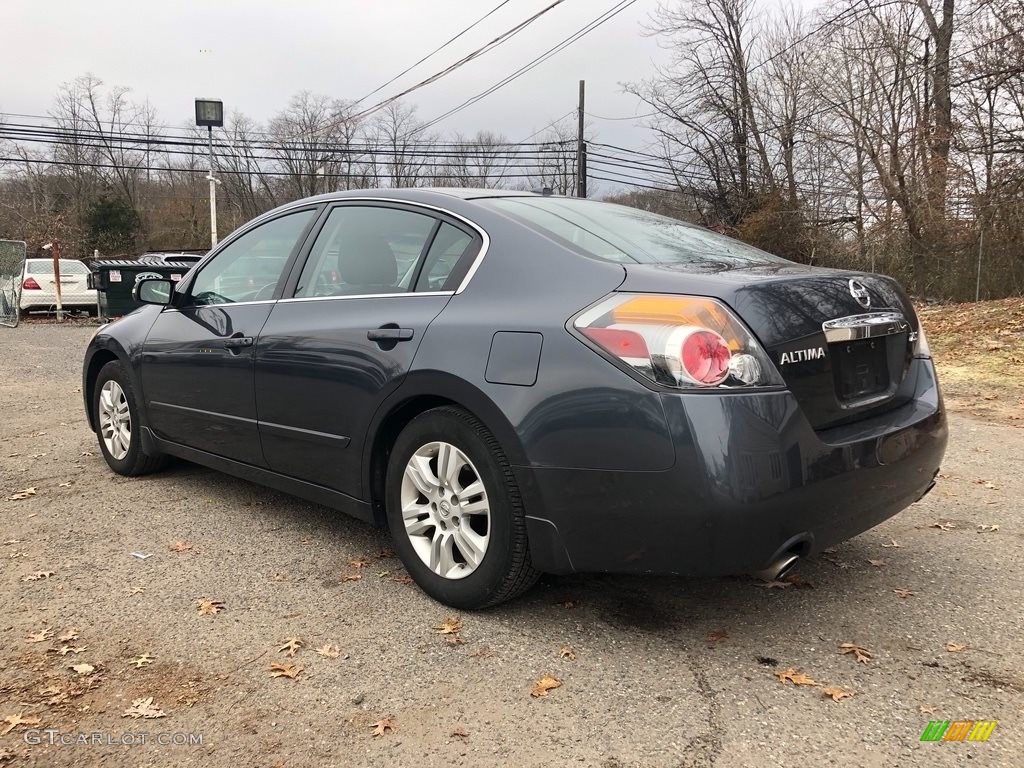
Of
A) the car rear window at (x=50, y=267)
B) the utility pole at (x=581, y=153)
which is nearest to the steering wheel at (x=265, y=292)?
the car rear window at (x=50, y=267)

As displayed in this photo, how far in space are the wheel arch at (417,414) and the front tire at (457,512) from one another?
0.06 metres

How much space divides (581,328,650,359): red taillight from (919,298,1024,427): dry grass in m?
5.90

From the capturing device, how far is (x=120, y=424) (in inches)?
190

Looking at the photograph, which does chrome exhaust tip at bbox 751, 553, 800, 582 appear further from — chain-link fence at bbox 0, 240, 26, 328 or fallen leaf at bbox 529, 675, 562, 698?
chain-link fence at bbox 0, 240, 26, 328

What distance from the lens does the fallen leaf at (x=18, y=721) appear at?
2232mm

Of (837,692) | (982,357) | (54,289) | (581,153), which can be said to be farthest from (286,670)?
(581,153)

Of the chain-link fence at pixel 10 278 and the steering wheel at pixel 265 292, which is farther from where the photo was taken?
the chain-link fence at pixel 10 278

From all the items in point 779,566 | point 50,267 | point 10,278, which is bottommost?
point 779,566

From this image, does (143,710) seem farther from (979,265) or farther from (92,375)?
(979,265)

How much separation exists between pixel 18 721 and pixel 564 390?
1890 mm

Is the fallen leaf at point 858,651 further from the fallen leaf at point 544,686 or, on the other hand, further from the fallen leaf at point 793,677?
the fallen leaf at point 544,686

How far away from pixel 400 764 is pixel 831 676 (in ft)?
4.50

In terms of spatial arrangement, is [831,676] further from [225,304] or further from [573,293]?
[225,304]

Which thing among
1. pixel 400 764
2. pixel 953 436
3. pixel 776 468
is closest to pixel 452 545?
pixel 400 764
